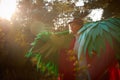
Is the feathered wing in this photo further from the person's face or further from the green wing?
the green wing

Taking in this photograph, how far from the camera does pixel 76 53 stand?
13.8 ft

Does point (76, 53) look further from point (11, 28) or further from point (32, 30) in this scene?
point (32, 30)

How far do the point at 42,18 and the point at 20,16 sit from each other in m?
3.15

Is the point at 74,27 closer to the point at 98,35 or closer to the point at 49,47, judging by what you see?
the point at 49,47

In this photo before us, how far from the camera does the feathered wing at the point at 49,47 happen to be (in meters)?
4.92

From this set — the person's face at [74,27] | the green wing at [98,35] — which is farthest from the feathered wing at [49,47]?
the green wing at [98,35]

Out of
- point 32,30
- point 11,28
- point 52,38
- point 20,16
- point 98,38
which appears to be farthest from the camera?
point 20,16

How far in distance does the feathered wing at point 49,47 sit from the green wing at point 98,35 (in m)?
0.71

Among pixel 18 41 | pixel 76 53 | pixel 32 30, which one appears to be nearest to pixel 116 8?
pixel 76 53

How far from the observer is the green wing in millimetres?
3957

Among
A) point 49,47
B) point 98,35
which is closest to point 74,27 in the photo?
point 49,47

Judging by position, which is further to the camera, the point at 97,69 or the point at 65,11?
the point at 65,11

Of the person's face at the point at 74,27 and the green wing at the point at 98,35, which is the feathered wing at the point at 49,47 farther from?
the green wing at the point at 98,35

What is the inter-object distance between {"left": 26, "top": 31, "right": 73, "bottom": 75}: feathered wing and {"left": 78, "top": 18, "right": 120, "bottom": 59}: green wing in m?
0.71
